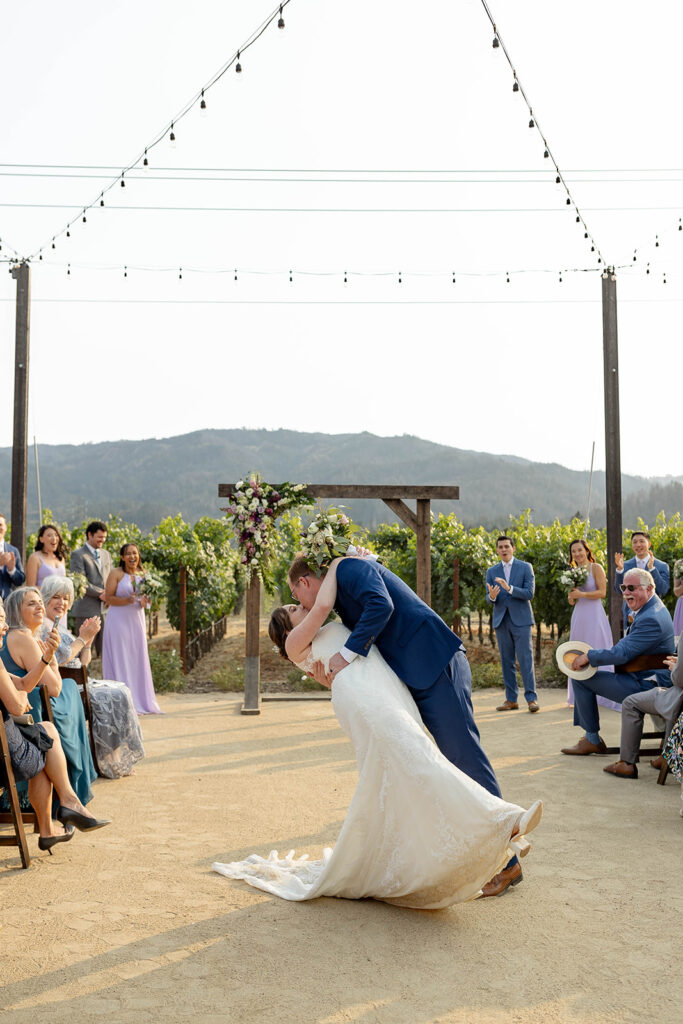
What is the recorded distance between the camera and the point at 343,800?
5.98 meters

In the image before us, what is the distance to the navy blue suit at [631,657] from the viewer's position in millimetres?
6551

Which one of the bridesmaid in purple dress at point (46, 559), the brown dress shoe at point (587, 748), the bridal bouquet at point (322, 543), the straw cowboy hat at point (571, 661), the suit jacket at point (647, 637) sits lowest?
the brown dress shoe at point (587, 748)

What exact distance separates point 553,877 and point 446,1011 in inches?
59.9

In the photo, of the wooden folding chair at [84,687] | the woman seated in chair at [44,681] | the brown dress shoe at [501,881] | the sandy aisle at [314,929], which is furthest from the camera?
the wooden folding chair at [84,687]

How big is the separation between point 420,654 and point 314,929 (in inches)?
48.0

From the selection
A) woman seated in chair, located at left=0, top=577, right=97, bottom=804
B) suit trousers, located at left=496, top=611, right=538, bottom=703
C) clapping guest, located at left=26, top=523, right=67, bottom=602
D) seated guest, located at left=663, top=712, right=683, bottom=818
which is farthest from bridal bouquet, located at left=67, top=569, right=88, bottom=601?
seated guest, located at left=663, top=712, right=683, bottom=818

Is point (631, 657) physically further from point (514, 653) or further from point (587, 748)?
point (514, 653)

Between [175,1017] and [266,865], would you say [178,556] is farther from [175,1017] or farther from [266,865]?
[175,1017]

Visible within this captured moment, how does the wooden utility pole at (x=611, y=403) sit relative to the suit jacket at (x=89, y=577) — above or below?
above

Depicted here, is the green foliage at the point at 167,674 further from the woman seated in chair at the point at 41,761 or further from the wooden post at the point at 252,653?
the woman seated in chair at the point at 41,761

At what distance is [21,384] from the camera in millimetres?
11180

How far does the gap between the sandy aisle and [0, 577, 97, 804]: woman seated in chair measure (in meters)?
0.35

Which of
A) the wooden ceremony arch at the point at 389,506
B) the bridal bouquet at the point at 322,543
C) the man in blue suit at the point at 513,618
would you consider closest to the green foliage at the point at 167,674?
the wooden ceremony arch at the point at 389,506

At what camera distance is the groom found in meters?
4.08
